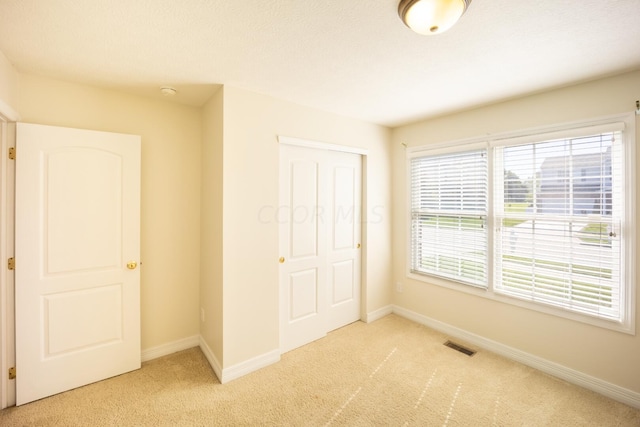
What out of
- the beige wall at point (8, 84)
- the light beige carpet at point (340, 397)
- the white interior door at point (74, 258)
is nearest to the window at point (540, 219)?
the light beige carpet at point (340, 397)

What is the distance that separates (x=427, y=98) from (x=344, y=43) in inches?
50.8

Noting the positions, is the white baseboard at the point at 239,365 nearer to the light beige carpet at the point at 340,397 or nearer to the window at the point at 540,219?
the light beige carpet at the point at 340,397

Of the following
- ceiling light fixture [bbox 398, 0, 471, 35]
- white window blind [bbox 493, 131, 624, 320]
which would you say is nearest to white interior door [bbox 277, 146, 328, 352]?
ceiling light fixture [bbox 398, 0, 471, 35]

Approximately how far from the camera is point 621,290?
2.10m

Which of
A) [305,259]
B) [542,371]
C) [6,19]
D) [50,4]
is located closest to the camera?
[50,4]

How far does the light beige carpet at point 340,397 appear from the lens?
1900 mm

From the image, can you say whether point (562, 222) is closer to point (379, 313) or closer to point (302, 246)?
point (379, 313)

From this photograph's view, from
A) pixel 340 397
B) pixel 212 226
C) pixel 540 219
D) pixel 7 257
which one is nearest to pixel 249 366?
pixel 340 397

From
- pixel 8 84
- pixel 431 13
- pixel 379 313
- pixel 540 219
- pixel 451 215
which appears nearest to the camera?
pixel 431 13

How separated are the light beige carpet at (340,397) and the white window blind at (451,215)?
37.4 inches

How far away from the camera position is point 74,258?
220 cm

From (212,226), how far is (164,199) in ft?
2.04

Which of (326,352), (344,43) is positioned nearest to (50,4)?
(344,43)

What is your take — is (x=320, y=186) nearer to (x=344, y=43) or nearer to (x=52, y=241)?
(x=344, y=43)
